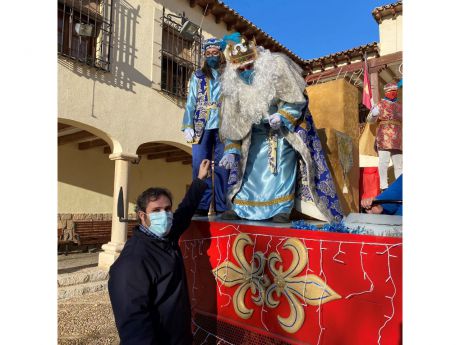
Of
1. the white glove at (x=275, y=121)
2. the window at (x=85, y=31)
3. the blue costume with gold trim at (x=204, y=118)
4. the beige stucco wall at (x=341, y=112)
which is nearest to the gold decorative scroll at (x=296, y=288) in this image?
the white glove at (x=275, y=121)

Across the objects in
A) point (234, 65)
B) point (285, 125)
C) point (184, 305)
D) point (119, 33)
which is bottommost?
point (184, 305)

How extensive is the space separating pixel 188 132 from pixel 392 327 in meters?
2.56

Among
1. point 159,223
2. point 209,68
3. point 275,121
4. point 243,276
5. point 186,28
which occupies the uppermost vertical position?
point 186,28

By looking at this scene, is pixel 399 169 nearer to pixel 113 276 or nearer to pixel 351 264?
pixel 351 264

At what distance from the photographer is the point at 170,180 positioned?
12.1 meters

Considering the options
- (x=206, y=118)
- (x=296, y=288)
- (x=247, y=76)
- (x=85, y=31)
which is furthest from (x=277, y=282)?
(x=85, y=31)

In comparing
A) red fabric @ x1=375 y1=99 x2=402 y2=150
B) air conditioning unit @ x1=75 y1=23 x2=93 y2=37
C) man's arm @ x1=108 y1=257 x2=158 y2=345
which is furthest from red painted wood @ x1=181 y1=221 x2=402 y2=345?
air conditioning unit @ x1=75 y1=23 x2=93 y2=37

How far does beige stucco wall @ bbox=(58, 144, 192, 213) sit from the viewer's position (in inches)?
369

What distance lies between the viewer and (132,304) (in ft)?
5.44

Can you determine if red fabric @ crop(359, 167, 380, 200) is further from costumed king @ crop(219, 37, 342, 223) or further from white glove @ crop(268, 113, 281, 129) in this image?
white glove @ crop(268, 113, 281, 129)

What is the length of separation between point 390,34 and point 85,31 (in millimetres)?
8167

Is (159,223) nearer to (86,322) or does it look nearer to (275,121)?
(275,121)

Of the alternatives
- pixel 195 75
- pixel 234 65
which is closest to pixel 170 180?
pixel 195 75

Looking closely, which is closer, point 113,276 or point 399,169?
point 113,276
